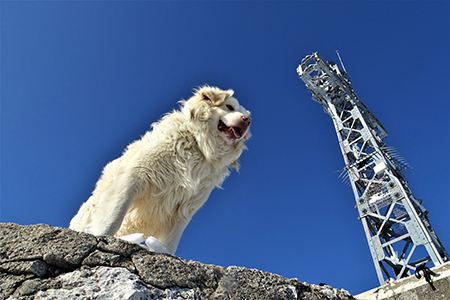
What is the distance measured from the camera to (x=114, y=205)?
2971mm

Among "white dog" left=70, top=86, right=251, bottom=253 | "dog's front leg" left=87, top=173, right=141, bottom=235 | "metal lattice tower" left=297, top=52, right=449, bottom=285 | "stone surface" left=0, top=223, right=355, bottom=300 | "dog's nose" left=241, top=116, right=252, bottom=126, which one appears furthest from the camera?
"metal lattice tower" left=297, top=52, right=449, bottom=285

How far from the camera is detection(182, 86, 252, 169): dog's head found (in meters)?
4.15

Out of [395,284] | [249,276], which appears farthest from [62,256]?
[395,284]

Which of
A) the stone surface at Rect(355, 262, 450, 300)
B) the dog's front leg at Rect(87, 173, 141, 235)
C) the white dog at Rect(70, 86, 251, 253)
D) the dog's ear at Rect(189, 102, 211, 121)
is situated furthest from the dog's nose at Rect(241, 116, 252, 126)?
the stone surface at Rect(355, 262, 450, 300)

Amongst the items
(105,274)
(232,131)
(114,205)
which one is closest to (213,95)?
(232,131)

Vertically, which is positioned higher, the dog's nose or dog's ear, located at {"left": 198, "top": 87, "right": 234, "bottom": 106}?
dog's ear, located at {"left": 198, "top": 87, "right": 234, "bottom": 106}

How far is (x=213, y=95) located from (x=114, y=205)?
2.43 metres

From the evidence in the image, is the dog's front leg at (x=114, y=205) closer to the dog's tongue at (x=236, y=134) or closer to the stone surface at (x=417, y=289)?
the dog's tongue at (x=236, y=134)

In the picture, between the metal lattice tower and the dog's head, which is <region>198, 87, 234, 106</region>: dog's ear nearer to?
the dog's head

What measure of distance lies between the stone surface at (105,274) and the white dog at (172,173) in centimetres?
122

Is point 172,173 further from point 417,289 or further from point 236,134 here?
point 417,289

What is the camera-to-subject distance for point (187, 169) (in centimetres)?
361

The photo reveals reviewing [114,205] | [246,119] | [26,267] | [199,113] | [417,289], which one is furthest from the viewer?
[199,113]

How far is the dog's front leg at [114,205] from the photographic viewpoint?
2818 mm
